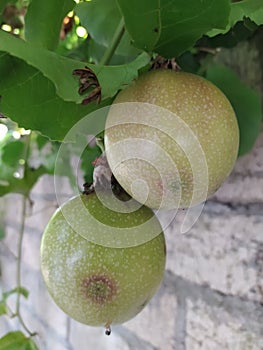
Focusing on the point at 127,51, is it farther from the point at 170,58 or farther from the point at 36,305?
the point at 36,305

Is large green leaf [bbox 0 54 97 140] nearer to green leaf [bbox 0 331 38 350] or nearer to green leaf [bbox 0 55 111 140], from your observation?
green leaf [bbox 0 55 111 140]

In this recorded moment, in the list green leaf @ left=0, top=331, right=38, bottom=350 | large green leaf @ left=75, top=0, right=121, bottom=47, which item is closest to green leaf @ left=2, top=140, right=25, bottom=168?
green leaf @ left=0, top=331, right=38, bottom=350

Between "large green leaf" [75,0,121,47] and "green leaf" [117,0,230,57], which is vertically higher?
"green leaf" [117,0,230,57]

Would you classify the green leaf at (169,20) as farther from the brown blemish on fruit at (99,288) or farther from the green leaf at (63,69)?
the brown blemish on fruit at (99,288)

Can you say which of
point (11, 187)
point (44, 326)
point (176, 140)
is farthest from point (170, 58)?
point (44, 326)

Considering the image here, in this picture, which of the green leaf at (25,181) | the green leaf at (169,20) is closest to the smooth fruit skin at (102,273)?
the green leaf at (169,20)
